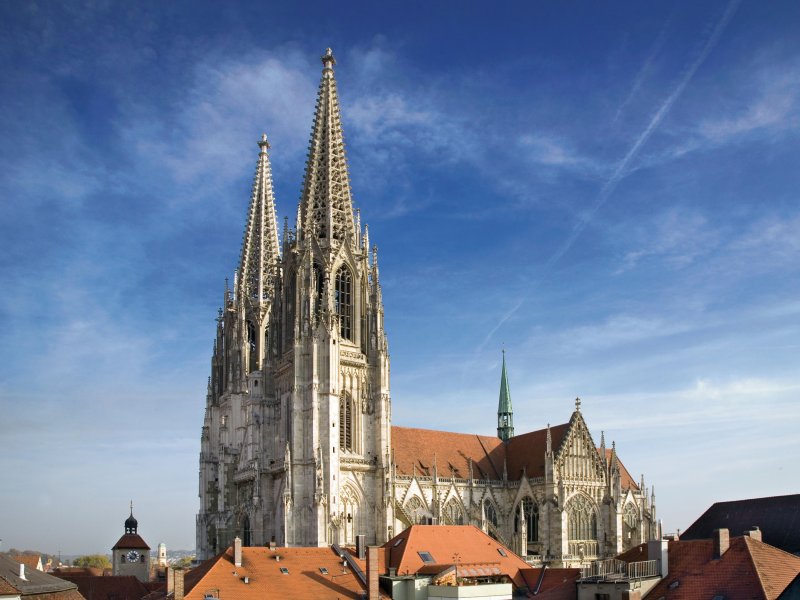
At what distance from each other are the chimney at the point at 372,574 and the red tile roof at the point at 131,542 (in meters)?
46.9

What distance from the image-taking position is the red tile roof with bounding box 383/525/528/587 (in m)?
52.2

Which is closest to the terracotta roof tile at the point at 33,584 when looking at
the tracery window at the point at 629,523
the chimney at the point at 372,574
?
the chimney at the point at 372,574

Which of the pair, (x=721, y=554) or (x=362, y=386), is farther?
(x=362, y=386)

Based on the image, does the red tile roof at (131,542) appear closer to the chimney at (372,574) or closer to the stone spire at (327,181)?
the stone spire at (327,181)

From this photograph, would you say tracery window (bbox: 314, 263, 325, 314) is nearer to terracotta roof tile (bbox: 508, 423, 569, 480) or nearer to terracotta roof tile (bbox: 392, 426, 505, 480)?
terracotta roof tile (bbox: 392, 426, 505, 480)

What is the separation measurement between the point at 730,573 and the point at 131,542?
6450 centimetres

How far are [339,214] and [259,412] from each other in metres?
17.3

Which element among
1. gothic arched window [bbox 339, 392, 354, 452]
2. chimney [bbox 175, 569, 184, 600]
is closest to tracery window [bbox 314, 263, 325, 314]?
gothic arched window [bbox 339, 392, 354, 452]

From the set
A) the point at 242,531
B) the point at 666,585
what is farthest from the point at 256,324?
the point at 666,585

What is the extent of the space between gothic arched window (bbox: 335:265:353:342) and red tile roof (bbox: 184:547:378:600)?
23174 mm

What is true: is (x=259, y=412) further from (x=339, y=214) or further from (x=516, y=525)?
(x=516, y=525)

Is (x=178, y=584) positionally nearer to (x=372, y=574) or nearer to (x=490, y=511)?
(x=372, y=574)

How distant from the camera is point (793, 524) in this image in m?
64.0

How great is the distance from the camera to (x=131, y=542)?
88.7 meters
